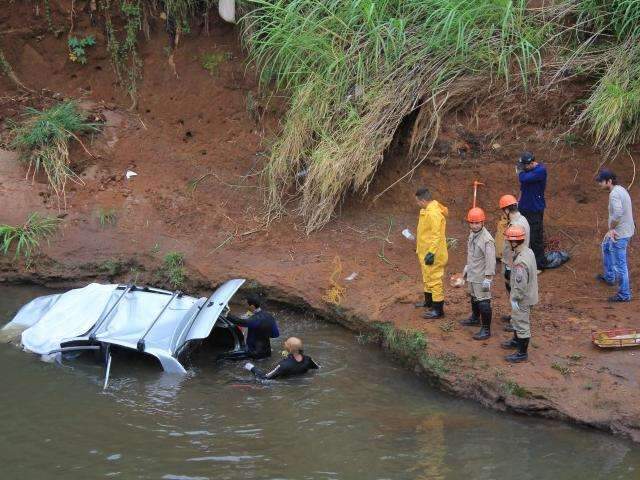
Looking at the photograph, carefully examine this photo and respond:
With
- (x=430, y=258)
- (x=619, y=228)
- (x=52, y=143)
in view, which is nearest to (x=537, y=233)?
(x=619, y=228)

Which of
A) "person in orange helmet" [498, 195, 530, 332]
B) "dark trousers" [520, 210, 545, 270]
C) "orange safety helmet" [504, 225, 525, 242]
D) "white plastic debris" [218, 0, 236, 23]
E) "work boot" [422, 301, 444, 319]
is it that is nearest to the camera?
"orange safety helmet" [504, 225, 525, 242]

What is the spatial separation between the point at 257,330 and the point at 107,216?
381 centimetres

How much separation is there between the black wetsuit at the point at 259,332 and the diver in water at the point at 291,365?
361mm

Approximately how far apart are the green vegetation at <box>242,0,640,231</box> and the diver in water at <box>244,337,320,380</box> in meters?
2.86

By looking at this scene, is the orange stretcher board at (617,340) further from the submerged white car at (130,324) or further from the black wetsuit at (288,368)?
the submerged white car at (130,324)

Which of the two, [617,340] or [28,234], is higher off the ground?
[28,234]

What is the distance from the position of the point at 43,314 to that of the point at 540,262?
5561 millimetres

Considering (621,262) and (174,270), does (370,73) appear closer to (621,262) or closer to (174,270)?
(174,270)

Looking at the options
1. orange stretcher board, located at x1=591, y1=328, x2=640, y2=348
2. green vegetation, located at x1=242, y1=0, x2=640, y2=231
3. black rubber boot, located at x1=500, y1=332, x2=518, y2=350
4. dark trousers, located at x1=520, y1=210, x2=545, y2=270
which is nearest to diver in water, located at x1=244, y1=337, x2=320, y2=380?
black rubber boot, located at x1=500, y1=332, x2=518, y2=350

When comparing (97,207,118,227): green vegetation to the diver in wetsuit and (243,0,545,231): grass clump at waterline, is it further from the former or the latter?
the diver in wetsuit

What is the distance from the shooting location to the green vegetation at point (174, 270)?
9.80 m

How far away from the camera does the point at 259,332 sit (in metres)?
7.94

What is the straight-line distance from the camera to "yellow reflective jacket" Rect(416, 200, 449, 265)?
314 inches

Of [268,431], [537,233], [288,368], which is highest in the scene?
[537,233]
